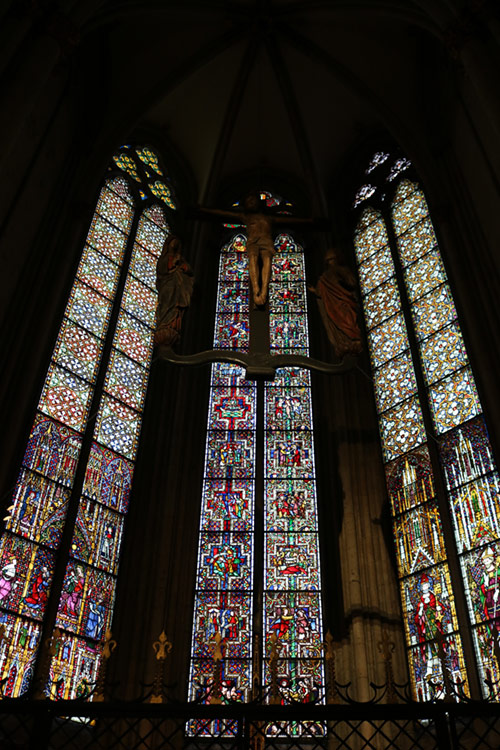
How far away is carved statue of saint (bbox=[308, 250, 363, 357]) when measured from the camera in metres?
7.77

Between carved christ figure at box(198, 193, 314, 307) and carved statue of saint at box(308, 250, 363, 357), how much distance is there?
1.83 feet

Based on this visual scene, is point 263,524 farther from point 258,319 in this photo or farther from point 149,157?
point 149,157

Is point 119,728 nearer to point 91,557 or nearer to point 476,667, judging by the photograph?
point 91,557

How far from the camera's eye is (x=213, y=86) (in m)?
13.2

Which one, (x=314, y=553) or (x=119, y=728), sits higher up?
(x=314, y=553)

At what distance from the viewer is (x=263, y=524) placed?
7.26 meters

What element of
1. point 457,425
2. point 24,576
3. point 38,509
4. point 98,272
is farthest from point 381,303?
point 24,576

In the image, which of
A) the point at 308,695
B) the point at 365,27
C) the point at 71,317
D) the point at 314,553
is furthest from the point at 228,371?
the point at 365,27

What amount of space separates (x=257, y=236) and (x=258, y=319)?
111 cm

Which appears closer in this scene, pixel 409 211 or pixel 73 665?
pixel 73 665

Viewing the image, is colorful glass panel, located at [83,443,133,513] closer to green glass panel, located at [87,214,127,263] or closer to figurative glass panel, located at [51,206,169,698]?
figurative glass panel, located at [51,206,169,698]

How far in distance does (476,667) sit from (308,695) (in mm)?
1776

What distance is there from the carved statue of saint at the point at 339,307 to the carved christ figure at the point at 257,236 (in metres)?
0.56

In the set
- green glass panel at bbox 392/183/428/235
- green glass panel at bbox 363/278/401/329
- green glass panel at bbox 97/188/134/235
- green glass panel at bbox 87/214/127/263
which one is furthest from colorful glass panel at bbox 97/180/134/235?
green glass panel at bbox 392/183/428/235
